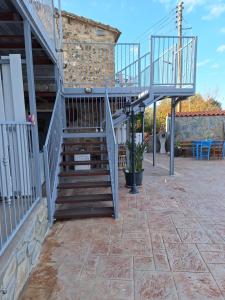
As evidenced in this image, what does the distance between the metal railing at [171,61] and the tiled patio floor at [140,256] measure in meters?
2.80

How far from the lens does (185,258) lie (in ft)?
7.81

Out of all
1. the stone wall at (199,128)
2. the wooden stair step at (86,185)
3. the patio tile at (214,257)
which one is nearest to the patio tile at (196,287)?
the patio tile at (214,257)

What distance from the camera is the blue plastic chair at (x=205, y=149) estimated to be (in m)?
8.99

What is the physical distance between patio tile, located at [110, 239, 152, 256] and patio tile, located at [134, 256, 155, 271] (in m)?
0.08

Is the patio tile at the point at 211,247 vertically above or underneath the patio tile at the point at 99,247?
above

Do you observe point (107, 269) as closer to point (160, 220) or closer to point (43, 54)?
point (160, 220)

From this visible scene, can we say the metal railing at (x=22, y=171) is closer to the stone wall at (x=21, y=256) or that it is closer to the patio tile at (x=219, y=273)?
the stone wall at (x=21, y=256)

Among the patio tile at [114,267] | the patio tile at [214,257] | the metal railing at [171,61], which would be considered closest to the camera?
the patio tile at [114,267]

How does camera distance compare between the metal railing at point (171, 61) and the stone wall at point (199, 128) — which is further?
the stone wall at point (199, 128)

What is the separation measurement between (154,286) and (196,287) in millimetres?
366

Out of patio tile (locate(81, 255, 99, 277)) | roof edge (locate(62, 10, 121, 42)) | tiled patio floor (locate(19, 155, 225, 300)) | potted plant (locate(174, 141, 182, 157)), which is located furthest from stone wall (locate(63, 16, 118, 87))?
patio tile (locate(81, 255, 99, 277))

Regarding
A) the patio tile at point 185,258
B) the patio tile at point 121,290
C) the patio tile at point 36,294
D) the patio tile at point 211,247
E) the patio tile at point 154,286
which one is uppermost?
the patio tile at point 211,247

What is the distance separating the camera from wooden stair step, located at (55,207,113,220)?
3385mm

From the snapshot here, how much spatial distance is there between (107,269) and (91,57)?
7.29 m
